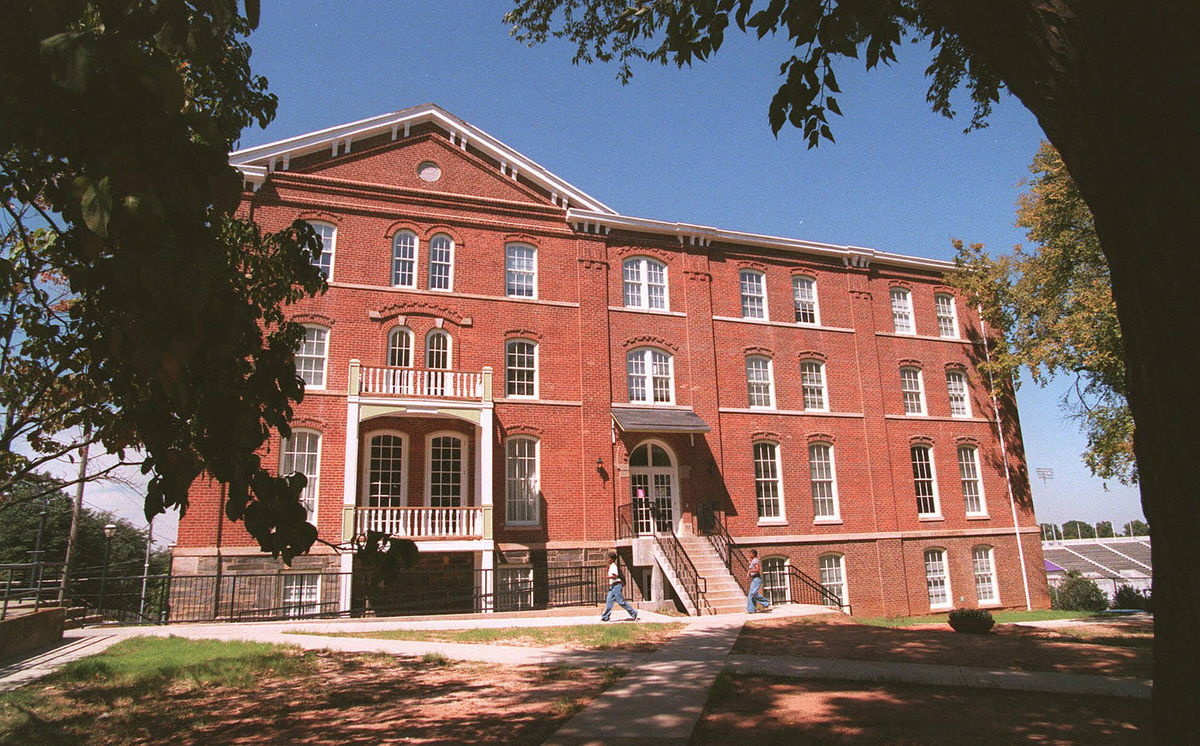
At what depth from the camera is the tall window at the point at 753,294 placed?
26.0 metres

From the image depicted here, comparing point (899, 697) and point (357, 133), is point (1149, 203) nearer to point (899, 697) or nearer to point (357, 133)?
point (899, 697)

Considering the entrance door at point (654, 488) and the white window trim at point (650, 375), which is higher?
the white window trim at point (650, 375)

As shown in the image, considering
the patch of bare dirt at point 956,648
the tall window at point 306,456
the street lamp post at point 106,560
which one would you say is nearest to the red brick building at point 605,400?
the tall window at point 306,456

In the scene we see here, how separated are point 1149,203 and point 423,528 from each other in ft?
58.9

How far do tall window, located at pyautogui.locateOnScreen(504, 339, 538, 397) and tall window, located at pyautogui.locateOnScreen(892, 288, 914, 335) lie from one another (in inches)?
580

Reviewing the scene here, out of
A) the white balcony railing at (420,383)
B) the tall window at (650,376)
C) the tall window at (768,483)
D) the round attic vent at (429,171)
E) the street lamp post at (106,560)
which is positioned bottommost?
the street lamp post at (106,560)

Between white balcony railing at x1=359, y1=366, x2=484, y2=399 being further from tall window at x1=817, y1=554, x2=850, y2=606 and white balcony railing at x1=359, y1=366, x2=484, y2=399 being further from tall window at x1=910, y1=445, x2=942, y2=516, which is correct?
tall window at x1=910, y1=445, x2=942, y2=516

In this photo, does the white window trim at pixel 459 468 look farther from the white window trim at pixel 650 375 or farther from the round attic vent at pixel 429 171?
the round attic vent at pixel 429 171

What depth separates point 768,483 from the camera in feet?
80.1

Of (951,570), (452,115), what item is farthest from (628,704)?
(951,570)

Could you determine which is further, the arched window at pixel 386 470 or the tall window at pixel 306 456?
the arched window at pixel 386 470

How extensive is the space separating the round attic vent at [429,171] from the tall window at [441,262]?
190 centimetres

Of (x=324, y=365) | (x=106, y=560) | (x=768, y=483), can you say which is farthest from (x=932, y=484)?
(x=106, y=560)

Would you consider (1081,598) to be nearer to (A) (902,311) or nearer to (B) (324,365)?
(A) (902,311)
